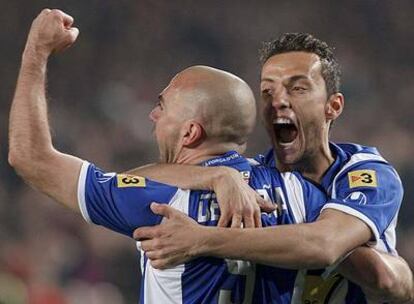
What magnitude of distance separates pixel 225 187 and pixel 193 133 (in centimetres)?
20

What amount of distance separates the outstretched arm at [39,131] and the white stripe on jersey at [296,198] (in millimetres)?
612

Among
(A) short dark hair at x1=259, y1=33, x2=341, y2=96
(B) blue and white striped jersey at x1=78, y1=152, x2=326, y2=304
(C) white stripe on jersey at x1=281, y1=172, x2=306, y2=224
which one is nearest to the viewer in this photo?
(B) blue and white striped jersey at x1=78, y1=152, x2=326, y2=304

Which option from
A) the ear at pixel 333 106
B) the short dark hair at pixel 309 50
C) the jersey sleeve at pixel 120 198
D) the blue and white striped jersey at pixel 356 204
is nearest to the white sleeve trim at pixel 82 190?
the jersey sleeve at pixel 120 198

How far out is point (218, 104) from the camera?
103 inches

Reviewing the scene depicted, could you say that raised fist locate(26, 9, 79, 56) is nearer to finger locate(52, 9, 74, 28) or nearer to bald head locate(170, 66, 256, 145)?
finger locate(52, 9, 74, 28)

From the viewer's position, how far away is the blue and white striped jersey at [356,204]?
8.64 ft

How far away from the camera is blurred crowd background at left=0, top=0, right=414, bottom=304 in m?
5.55

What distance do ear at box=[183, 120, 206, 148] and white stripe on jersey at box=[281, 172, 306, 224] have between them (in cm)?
29

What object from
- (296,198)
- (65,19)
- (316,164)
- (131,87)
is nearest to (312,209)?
(296,198)

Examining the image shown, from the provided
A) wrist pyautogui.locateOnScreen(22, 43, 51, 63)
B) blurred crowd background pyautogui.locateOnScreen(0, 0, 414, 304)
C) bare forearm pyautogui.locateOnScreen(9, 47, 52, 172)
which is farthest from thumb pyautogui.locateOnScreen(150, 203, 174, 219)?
blurred crowd background pyautogui.locateOnScreen(0, 0, 414, 304)

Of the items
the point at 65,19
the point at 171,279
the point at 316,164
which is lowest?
the point at 171,279

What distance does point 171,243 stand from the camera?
2.42 metres

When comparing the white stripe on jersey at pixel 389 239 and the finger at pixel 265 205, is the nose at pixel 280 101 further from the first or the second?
the finger at pixel 265 205

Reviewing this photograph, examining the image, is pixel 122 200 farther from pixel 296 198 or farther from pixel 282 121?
pixel 282 121
